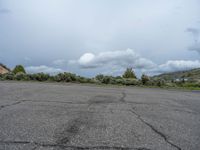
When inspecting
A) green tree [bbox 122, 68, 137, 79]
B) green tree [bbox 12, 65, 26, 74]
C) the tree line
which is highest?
green tree [bbox 12, 65, 26, 74]

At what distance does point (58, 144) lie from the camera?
288cm

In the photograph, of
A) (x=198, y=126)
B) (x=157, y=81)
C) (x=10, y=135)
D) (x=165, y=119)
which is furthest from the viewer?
(x=157, y=81)

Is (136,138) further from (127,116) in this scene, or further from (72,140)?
(127,116)

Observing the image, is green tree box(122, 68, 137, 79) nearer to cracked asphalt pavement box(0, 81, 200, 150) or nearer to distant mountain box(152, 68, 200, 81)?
distant mountain box(152, 68, 200, 81)

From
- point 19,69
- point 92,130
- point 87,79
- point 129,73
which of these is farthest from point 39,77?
point 92,130

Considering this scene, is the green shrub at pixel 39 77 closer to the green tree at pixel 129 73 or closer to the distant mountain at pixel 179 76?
the green tree at pixel 129 73

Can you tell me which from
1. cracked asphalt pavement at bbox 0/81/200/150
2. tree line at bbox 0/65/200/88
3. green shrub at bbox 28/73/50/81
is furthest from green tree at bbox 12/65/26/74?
cracked asphalt pavement at bbox 0/81/200/150

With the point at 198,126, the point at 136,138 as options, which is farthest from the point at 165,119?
the point at 136,138

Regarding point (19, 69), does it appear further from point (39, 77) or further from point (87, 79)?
point (87, 79)

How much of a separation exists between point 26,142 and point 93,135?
1.14 metres

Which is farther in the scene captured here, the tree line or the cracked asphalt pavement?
the tree line

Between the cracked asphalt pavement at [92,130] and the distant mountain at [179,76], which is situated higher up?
the distant mountain at [179,76]

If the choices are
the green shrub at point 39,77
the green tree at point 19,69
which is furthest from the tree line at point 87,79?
the green tree at point 19,69

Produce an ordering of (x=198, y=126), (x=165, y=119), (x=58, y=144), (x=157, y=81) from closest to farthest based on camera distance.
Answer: (x=58, y=144)
(x=198, y=126)
(x=165, y=119)
(x=157, y=81)
